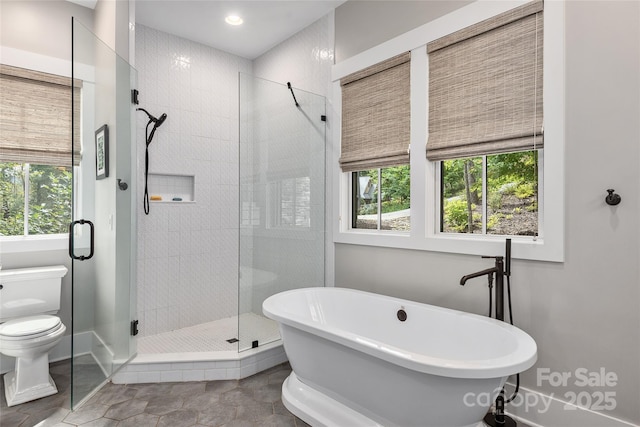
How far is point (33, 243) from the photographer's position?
2756mm

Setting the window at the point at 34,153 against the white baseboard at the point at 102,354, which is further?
the window at the point at 34,153

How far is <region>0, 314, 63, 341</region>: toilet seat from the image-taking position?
2.17 meters

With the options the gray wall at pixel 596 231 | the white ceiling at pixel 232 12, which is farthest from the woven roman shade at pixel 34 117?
the gray wall at pixel 596 231

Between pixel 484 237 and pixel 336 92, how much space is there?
1.72 metres

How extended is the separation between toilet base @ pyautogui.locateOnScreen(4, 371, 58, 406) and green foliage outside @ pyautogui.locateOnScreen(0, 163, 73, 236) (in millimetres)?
1137

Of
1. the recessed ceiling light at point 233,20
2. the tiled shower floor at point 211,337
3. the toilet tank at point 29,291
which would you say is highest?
the recessed ceiling light at point 233,20

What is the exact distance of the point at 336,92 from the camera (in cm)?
303

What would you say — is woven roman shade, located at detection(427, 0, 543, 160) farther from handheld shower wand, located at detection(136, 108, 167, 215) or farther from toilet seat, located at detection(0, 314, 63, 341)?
toilet seat, located at detection(0, 314, 63, 341)

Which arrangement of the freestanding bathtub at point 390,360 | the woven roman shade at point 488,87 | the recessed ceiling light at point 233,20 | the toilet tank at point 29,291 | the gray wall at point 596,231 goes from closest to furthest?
the freestanding bathtub at point 390,360 → the gray wall at point 596,231 → the woven roman shade at point 488,87 → the toilet tank at point 29,291 → the recessed ceiling light at point 233,20

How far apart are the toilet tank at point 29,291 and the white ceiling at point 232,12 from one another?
230 centimetres

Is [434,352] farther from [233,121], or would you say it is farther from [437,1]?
[233,121]

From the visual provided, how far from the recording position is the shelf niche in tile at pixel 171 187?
10.8 ft

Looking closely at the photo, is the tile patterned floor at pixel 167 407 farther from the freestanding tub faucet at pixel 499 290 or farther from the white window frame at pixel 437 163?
the white window frame at pixel 437 163

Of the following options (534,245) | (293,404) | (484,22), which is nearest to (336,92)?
(484,22)
